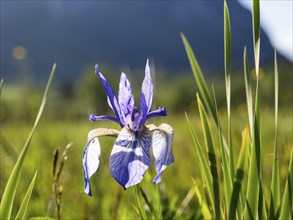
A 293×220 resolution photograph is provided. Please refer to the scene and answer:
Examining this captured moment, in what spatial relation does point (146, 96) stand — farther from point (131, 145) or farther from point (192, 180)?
point (192, 180)

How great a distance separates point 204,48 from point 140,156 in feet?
584

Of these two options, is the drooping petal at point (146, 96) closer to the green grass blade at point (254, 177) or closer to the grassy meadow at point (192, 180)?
the grassy meadow at point (192, 180)

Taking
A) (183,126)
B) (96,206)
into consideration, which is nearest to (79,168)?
(96,206)

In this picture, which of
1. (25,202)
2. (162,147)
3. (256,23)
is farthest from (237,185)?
(25,202)

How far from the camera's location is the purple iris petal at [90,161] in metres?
0.78

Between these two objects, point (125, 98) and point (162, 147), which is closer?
point (162, 147)

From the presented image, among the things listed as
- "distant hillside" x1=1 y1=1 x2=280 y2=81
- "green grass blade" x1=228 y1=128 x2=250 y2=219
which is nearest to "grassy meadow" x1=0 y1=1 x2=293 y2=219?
"green grass blade" x1=228 y1=128 x2=250 y2=219

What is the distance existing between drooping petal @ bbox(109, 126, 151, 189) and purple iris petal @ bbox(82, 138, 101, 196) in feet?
0.21

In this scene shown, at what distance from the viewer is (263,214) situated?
1028 mm

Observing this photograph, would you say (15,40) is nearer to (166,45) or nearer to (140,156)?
(166,45)

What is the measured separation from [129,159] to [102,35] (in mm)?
178929

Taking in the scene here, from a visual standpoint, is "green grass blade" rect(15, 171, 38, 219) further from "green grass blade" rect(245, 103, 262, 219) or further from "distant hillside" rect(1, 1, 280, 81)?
"distant hillside" rect(1, 1, 280, 81)

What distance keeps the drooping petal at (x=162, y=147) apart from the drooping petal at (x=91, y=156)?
3.9 inches

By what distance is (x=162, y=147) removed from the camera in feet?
2.56
